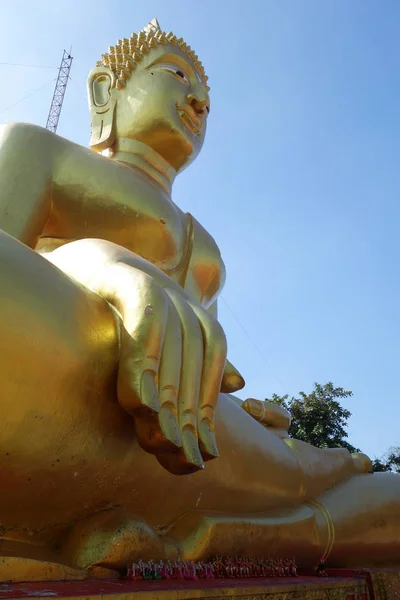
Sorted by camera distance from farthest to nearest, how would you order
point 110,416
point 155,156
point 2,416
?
point 155,156 < point 110,416 < point 2,416

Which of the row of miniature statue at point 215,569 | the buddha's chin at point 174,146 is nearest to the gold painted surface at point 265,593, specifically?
the row of miniature statue at point 215,569

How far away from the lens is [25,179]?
2.96 m

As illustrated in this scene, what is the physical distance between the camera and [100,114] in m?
4.00

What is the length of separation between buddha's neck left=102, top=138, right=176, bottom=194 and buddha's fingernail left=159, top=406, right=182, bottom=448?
235cm

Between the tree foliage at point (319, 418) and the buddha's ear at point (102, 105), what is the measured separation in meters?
10.2

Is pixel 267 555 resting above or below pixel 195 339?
below

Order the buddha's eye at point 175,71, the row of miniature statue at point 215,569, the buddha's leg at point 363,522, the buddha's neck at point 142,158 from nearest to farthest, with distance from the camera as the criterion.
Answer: the row of miniature statue at point 215,569
the buddha's leg at point 363,522
the buddha's neck at point 142,158
the buddha's eye at point 175,71

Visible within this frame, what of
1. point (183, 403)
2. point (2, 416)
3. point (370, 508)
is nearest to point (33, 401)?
point (2, 416)

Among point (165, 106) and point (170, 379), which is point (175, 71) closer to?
point (165, 106)

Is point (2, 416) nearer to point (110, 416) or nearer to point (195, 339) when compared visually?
point (110, 416)

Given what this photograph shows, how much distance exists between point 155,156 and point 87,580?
2763mm

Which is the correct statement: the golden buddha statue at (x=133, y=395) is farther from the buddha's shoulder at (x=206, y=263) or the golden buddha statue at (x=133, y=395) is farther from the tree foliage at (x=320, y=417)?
the tree foliage at (x=320, y=417)

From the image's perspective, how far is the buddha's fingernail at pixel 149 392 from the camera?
1638 millimetres

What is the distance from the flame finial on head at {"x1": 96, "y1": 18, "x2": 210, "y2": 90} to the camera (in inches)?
156
